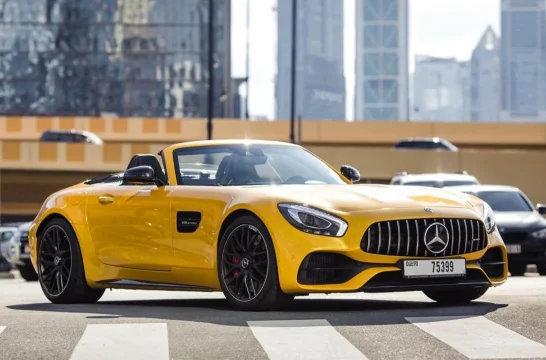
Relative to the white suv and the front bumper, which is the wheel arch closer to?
the front bumper

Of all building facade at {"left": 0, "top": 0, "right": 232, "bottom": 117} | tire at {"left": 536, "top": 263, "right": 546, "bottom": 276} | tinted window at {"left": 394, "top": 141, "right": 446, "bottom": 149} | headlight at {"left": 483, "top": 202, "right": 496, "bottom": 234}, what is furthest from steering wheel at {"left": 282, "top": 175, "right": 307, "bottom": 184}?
building facade at {"left": 0, "top": 0, "right": 232, "bottom": 117}

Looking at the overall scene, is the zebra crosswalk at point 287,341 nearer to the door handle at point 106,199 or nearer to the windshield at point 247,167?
the windshield at point 247,167

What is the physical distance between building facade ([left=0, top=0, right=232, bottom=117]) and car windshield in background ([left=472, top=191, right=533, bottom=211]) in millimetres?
80263

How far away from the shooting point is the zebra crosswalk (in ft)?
24.2

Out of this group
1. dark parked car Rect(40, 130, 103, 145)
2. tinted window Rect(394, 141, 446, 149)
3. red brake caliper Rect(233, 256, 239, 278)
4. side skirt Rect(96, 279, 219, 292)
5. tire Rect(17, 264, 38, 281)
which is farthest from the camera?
dark parked car Rect(40, 130, 103, 145)

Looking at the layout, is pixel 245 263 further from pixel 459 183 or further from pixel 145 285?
pixel 459 183

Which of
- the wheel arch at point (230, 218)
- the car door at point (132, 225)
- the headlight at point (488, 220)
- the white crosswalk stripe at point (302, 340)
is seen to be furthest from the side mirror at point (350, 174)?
the white crosswalk stripe at point (302, 340)

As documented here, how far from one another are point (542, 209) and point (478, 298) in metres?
8.29

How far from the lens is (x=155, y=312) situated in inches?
392

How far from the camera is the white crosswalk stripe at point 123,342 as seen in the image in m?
7.48

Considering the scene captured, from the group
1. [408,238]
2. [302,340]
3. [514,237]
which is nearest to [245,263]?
[408,238]

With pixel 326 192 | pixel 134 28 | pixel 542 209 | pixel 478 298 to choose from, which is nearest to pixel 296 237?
pixel 326 192

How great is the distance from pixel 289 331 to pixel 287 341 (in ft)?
1.46

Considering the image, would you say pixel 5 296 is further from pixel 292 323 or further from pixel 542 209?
pixel 542 209
